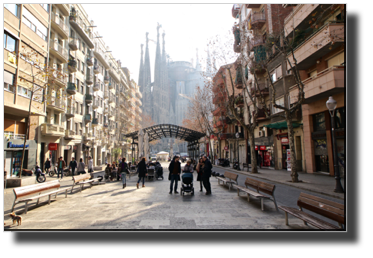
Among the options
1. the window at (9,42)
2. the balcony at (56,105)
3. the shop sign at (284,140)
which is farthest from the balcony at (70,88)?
the shop sign at (284,140)

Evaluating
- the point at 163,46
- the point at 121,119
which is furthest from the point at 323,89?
the point at 163,46

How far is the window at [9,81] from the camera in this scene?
A: 51.2 ft

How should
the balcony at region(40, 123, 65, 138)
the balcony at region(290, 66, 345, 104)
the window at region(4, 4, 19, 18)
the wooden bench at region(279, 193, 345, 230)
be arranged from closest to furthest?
the wooden bench at region(279, 193, 345, 230) → the balcony at region(290, 66, 345, 104) → the window at region(4, 4, 19, 18) → the balcony at region(40, 123, 65, 138)

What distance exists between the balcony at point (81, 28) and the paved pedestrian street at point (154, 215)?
2833 cm

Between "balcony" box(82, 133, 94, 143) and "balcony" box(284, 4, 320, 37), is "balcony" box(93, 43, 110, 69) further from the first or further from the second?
"balcony" box(284, 4, 320, 37)

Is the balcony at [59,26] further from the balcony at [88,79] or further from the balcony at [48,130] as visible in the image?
the balcony at [48,130]

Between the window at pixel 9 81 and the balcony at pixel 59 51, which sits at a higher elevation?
the balcony at pixel 59 51

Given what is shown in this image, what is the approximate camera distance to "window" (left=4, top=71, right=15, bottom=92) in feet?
51.2

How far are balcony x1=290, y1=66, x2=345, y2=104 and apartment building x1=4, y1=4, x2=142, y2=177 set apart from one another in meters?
17.2

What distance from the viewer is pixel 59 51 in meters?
25.4

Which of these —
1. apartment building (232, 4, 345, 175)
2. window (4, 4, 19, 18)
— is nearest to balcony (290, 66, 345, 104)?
apartment building (232, 4, 345, 175)

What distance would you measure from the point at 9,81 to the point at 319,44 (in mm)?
21043
